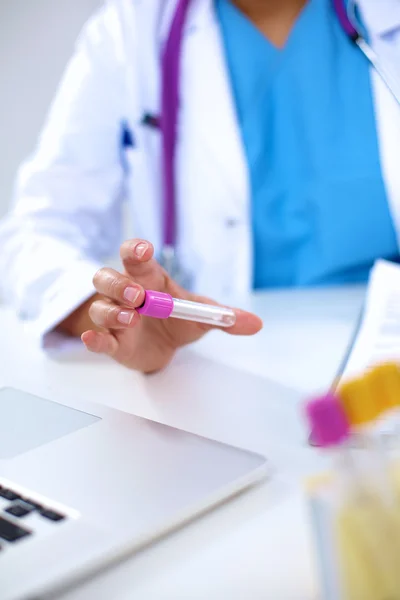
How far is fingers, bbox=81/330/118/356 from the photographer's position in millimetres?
541

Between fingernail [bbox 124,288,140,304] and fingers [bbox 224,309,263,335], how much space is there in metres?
0.12

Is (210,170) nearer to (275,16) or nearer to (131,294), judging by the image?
(275,16)

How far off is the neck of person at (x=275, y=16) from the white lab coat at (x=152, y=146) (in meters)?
0.07

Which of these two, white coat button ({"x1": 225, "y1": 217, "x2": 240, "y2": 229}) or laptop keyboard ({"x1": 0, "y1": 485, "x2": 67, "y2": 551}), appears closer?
laptop keyboard ({"x1": 0, "y1": 485, "x2": 67, "y2": 551})

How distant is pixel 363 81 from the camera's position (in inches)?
37.7

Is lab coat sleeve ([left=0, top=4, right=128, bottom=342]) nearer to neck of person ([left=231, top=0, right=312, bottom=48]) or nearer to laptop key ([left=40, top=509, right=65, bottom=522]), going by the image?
neck of person ([left=231, top=0, right=312, bottom=48])

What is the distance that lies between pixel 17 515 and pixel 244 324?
305mm

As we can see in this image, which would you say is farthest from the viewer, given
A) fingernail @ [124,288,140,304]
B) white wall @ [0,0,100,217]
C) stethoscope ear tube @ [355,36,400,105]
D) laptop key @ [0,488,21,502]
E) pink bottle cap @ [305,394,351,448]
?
white wall @ [0,0,100,217]

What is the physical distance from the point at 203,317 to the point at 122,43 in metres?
0.64

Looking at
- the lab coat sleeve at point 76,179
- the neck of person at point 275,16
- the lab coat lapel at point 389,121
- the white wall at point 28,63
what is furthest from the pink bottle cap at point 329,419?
the white wall at point 28,63

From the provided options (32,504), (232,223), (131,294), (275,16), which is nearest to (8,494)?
(32,504)

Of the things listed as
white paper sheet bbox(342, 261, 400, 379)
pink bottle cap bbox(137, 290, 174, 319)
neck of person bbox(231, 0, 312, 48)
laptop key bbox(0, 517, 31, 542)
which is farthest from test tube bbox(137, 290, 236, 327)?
neck of person bbox(231, 0, 312, 48)

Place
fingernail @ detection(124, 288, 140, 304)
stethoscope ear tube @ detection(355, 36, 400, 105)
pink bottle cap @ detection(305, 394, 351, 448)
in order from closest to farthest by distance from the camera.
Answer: pink bottle cap @ detection(305, 394, 351, 448) < fingernail @ detection(124, 288, 140, 304) < stethoscope ear tube @ detection(355, 36, 400, 105)

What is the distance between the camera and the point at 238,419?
19.5 inches
